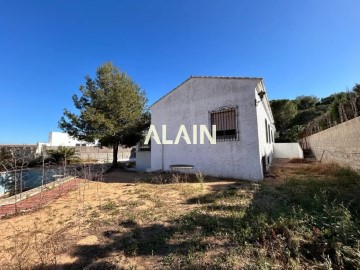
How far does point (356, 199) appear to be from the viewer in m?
→ 5.54

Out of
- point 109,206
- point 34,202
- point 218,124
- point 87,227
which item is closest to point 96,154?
point 34,202

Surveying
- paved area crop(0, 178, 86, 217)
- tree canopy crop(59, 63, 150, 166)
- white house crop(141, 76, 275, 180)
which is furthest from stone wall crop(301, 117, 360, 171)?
tree canopy crop(59, 63, 150, 166)

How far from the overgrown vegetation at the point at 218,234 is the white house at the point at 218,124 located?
11.6 feet

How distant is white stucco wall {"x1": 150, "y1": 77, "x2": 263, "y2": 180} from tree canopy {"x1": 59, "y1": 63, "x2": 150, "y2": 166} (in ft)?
15.1

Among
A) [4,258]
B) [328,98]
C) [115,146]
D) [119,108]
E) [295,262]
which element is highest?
[328,98]

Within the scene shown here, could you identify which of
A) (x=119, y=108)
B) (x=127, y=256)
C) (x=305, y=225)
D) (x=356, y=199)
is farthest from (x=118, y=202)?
(x=119, y=108)

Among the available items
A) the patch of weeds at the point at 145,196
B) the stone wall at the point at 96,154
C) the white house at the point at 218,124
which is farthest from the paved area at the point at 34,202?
the stone wall at the point at 96,154

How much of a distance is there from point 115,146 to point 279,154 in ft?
56.3

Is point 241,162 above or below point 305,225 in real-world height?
above

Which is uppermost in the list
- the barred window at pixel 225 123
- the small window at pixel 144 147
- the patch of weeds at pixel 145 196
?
the barred window at pixel 225 123

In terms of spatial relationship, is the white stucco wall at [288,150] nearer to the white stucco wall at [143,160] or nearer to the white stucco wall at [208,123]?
the white stucco wall at [143,160]

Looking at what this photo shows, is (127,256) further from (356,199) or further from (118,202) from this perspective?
(356,199)

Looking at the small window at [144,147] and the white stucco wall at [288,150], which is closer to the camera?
the small window at [144,147]

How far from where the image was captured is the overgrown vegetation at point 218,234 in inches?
128
